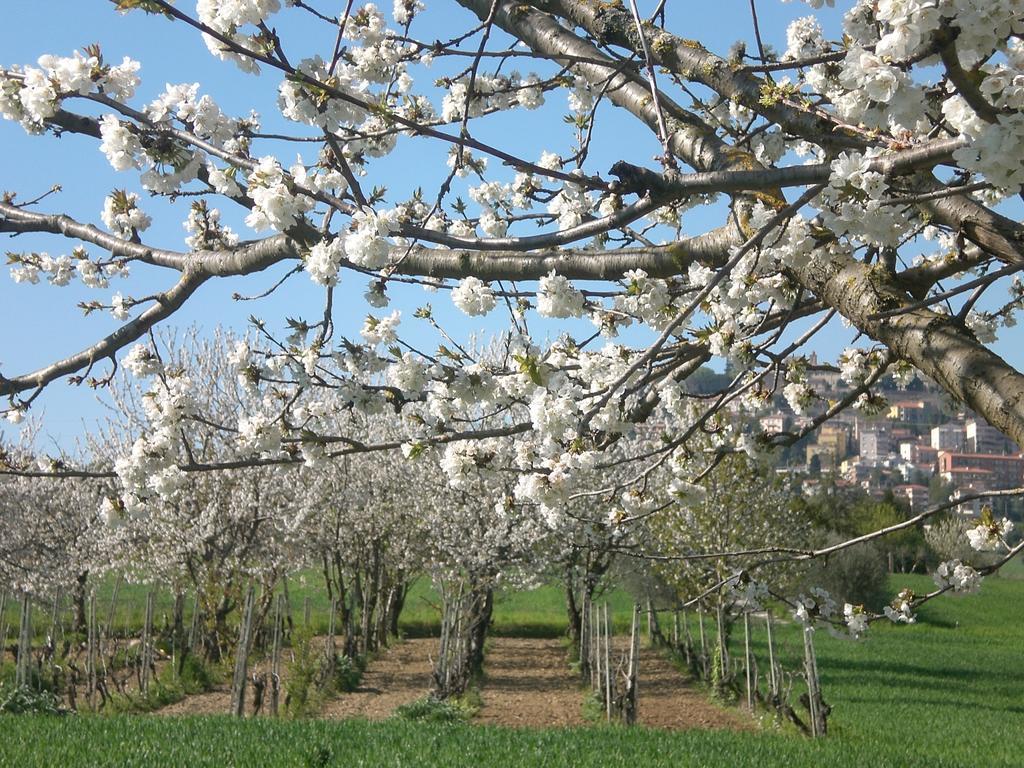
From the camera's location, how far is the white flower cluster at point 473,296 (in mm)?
3381

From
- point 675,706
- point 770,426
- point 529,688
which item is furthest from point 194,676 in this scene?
point 770,426

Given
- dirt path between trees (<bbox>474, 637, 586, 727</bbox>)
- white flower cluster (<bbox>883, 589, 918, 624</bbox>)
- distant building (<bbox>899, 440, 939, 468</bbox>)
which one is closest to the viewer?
white flower cluster (<bbox>883, 589, 918, 624</bbox>)

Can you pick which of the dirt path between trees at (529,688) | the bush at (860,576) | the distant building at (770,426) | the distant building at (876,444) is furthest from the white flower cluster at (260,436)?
the distant building at (876,444)

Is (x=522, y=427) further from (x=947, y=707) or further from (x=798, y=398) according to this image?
(x=947, y=707)

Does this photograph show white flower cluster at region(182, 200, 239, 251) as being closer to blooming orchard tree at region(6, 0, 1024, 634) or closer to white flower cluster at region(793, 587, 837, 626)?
blooming orchard tree at region(6, 0, 1024, 634)

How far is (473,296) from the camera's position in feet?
11.1

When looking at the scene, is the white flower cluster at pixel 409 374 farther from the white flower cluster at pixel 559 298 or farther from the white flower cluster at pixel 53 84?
the white flower cluster at pixel 53 84

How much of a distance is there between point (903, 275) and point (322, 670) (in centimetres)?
1251

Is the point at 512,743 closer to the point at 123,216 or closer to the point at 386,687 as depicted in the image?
the point at 123,216

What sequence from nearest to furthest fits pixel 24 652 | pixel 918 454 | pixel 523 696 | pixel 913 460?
1. pixel 24 652
2. pixel 523 696
3. pixel 913 460
4. pixel 918 454

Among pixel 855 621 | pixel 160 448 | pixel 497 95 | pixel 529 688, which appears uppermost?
pixel 497 95

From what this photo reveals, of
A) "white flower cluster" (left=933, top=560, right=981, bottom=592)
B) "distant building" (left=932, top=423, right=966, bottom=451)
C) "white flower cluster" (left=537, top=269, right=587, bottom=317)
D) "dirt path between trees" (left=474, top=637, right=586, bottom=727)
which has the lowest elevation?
"dirt path between trees" (left=474, top=637, right=586, bottom=727)

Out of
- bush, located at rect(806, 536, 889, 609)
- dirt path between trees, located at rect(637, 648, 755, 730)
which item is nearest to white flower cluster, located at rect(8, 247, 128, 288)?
dirt path between trees, located at rect(637, 648, 755, 730)

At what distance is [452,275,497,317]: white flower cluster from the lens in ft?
11.1
